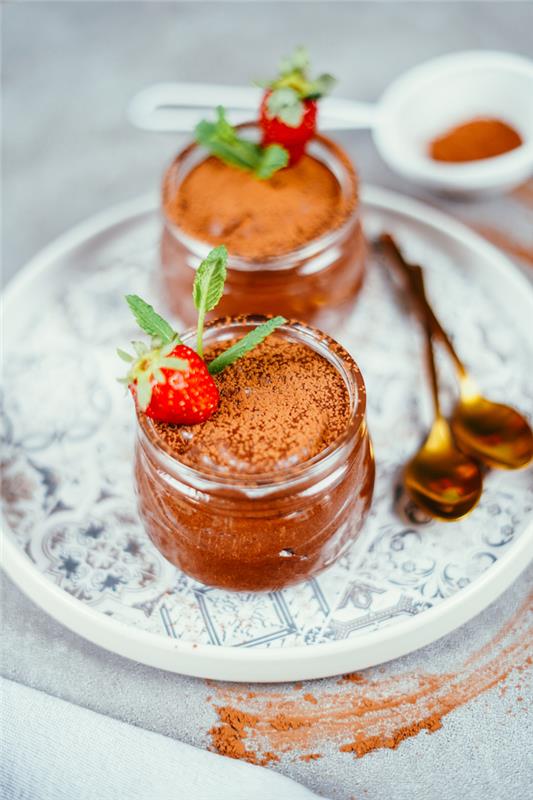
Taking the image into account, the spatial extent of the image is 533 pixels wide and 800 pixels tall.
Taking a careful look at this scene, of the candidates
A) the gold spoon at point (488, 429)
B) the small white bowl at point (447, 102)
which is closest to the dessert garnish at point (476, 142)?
the small white bowl at point (447, 102)

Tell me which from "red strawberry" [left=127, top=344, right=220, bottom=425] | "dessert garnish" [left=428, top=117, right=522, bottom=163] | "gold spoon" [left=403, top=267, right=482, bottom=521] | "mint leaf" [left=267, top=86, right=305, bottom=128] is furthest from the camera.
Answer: "dessert garnish" [left=428, top=117, right=522, bottom=163]

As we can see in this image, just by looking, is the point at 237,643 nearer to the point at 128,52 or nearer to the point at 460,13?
the point at 128,52

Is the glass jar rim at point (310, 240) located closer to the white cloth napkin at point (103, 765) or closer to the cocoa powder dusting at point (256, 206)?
the cocoa powder dusting at point (256, 206)

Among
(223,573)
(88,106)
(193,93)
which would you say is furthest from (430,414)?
(88,106)

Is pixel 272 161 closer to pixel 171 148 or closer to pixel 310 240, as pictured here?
pixel 310 240

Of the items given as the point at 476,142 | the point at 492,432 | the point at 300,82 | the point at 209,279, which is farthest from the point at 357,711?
the point at 476,142

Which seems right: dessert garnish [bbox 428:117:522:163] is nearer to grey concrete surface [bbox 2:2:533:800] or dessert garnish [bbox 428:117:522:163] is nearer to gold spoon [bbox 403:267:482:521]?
grey concrete surface [bbox 2:2:533:800]

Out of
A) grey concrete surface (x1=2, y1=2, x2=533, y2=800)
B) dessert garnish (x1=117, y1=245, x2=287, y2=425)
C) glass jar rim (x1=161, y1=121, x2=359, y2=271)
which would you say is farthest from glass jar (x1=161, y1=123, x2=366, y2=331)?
grey concrete surface (x1=2, y1=2, x2=533, y2=800)
